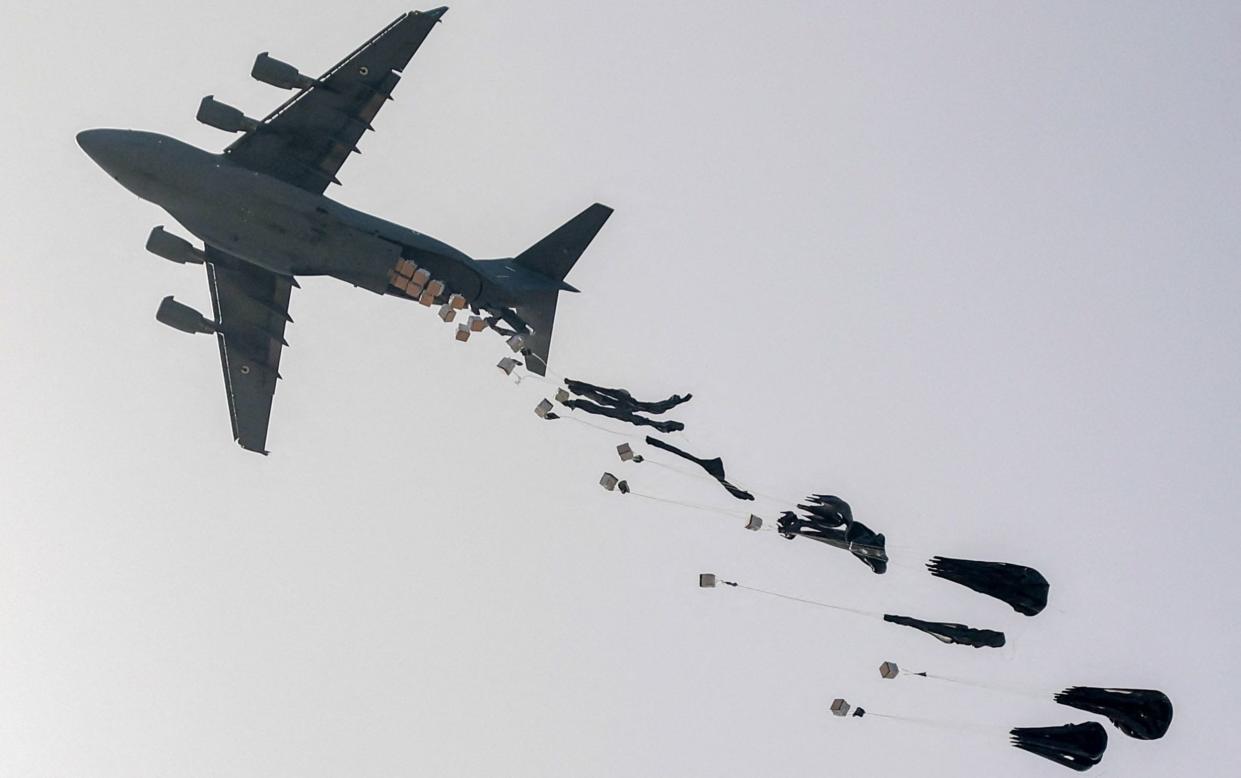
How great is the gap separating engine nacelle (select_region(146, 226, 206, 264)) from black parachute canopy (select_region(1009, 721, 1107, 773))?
2810 centimetres

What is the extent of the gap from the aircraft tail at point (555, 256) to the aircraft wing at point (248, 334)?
8.05 m

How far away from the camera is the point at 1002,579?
36719mm

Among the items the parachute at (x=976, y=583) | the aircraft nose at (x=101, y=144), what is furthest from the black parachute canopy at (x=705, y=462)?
the aircraft nose at (x=101, y=144)

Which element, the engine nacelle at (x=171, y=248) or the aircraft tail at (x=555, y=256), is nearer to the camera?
the engine nacelle at (x=171, y=248)

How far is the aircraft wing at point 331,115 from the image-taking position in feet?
122

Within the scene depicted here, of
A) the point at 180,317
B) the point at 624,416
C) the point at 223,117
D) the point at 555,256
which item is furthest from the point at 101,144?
the point at 624,416

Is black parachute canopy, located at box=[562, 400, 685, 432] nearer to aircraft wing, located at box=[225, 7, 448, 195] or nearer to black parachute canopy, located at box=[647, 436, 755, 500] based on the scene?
black parachute canopy, located at box=[647, 436, 755, 500]

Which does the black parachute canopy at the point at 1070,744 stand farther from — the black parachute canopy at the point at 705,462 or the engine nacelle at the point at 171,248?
the engine nacelle at the point at 171,248

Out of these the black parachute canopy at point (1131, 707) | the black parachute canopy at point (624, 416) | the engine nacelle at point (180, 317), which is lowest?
the black parachute canopy at point (1131, 707)

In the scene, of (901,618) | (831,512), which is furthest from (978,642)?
(831,512)

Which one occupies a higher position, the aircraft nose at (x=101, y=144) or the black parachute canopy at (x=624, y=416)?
the aircraft nose at (x=101, y=144)

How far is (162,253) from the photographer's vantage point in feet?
130

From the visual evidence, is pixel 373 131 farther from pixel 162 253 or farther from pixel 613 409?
pixel 613 409

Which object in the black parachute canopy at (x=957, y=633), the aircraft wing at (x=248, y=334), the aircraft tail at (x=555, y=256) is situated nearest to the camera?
the black parachute canopy at (x=957, y=633)
